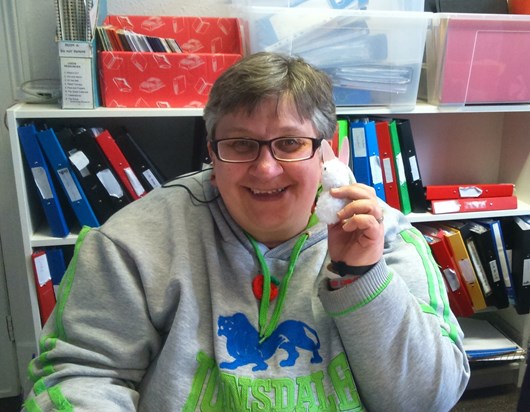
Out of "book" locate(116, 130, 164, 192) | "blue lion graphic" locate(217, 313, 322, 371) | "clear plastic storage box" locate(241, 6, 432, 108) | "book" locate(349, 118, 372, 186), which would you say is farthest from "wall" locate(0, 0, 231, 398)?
"blue lion graphic" locate(217, 313, 322, 371)

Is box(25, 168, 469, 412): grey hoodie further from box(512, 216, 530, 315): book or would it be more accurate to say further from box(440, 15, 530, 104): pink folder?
box(512, 216, 530, 315): book

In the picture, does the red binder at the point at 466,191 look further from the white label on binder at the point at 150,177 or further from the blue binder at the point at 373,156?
the white label on binder at the point at 150,177

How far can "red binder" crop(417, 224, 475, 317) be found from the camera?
190 centimetres

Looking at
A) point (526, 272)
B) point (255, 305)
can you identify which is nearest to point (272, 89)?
point (255, 305)

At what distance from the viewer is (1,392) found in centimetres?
201

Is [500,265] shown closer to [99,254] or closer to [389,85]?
[389,85]

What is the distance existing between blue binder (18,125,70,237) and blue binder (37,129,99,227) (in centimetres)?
2

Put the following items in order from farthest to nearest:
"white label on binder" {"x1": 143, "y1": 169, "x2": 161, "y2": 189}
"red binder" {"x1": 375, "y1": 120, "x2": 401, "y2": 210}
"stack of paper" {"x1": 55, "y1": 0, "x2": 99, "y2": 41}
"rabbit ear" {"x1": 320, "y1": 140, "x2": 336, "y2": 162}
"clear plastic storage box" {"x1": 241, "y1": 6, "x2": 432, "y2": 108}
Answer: "red binder" {"x1": 375, "y1": 120, "x2": 401, "y2": 210}
"white label on binder" {"x1": 143, "y1": 169, "x2": 161, "y2": 189}
"clear plastic storage box" {"x1": 241, "y1": 6, "x2": 432, "y2": 108}
"stack of paper" {"x1": 55, "y1": 0, "x2": 99, "y2": 41}
"rabbit ear" {"x1": 320, "y1": 140, "x2": 336, "y2": 162}

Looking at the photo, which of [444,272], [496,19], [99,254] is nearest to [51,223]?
[99,254]

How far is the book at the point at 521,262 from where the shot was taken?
192 centimetres

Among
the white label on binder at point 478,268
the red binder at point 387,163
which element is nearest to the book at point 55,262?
the red binder at point 387,163

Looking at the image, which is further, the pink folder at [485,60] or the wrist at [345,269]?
the pink folder at [485,60]

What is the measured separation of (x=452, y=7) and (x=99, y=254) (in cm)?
146

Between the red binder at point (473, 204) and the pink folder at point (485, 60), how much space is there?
0.37 meters
